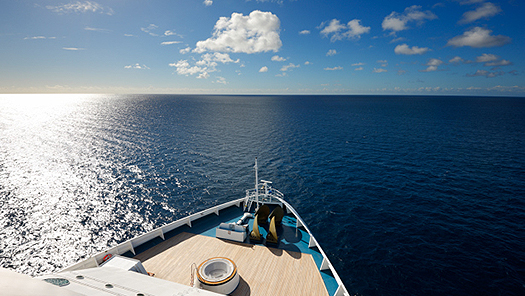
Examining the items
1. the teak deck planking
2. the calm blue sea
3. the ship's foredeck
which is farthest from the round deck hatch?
the calm blue sea

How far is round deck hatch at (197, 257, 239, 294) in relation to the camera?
48.2 ft

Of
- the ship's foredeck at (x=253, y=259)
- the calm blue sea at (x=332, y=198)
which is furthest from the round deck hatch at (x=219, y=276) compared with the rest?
the calm blue sea at (x=332, y=198)

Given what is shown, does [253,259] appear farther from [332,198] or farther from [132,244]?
[332,198]

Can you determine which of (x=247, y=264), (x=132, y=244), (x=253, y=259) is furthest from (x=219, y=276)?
(x=132, y=244)

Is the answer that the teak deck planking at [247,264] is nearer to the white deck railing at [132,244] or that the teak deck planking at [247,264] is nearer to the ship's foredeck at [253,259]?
the ship's foredeck at [253,259]

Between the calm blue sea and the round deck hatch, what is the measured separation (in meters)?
15.7

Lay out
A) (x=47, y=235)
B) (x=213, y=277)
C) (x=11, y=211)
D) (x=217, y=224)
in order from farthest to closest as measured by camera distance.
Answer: (x=11, y=211) → (x=47, y=235) → (x=217, y=224) → (x=213, y=277)

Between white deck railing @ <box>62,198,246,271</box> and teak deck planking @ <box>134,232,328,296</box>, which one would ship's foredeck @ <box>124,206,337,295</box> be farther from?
white deck railing @ <box>62,198,246,271</box>

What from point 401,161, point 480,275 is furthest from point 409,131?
point 480,275

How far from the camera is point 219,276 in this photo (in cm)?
1580

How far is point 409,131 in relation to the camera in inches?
3661

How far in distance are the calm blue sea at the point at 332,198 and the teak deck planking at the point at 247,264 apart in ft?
34.8

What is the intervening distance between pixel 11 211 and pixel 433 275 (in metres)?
64.4

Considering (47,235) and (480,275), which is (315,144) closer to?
A: (480,275)
